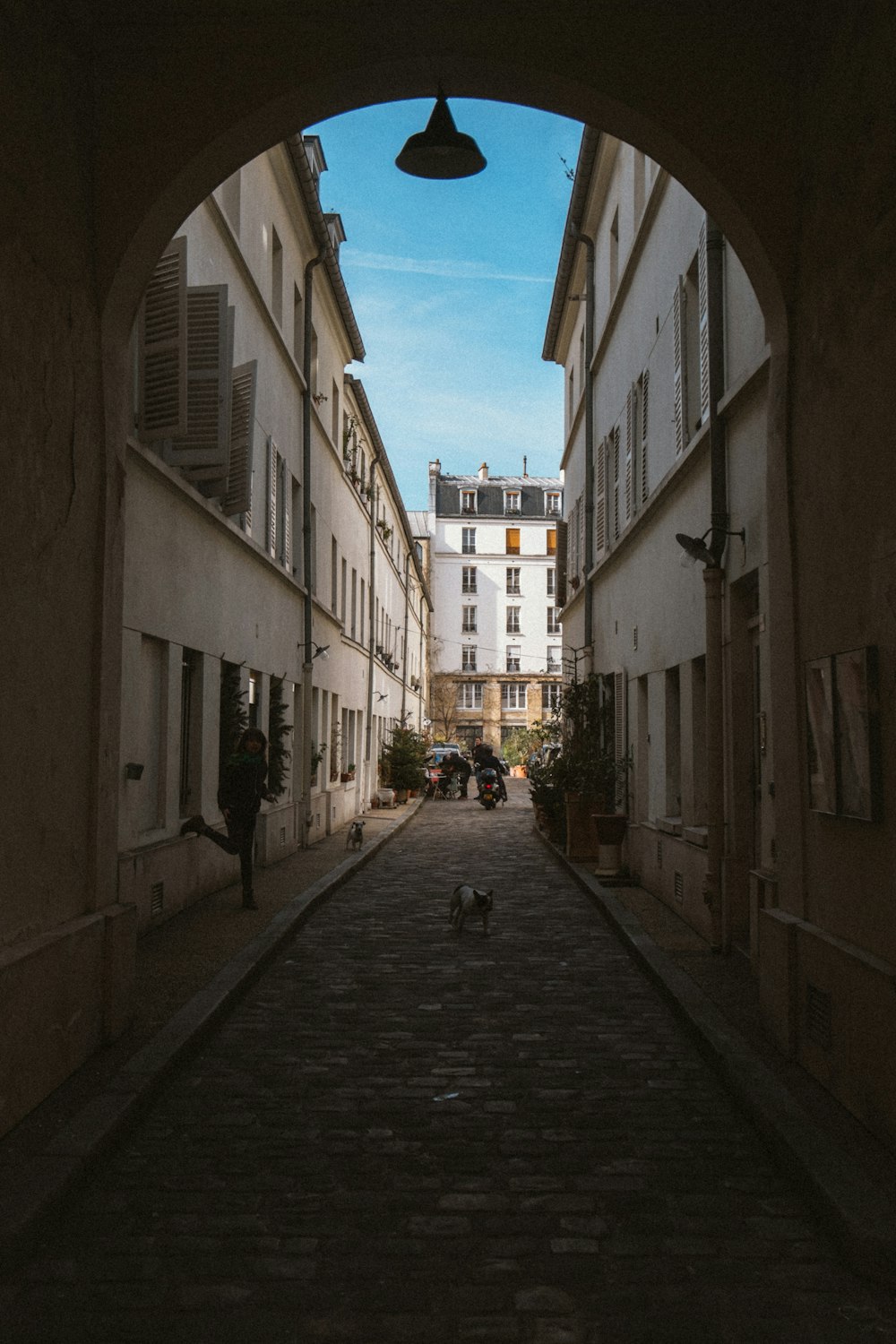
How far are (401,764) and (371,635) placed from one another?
14.1 feet

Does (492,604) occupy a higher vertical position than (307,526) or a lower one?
higher

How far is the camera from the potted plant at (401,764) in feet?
108

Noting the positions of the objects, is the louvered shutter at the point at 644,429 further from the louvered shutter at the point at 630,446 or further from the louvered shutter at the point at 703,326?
the louvered shutter at the point at 703,326

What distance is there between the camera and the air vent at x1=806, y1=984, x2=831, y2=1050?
5496mm

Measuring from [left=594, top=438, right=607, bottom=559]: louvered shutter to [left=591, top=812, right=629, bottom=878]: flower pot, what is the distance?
5.35 m

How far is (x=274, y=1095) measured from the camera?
582 centimetres

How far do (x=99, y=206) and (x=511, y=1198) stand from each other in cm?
513

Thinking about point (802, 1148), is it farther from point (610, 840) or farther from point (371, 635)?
point (371, 635)

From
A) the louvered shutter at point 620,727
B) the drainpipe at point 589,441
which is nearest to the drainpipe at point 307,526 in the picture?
the drainpipe at point 589,441

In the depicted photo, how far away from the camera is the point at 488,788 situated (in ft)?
103

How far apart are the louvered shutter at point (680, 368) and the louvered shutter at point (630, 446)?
299 centimetres

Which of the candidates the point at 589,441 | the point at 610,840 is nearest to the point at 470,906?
the point at 610,840

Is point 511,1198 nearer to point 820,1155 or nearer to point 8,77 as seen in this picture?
point 820,1155

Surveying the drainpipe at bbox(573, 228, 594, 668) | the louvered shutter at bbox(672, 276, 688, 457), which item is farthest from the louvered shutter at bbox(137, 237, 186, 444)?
the drainpipe at bbox(573, 228, 594, 668)
